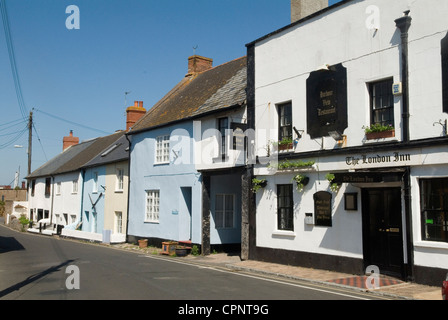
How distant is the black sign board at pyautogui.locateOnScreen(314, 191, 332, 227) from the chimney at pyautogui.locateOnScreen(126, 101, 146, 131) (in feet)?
73.2

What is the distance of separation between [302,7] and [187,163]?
8.50 m

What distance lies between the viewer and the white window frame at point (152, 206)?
22.7 metres

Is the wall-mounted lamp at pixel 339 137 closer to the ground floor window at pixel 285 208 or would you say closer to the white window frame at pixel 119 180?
the ground floor window at pixel 285 208

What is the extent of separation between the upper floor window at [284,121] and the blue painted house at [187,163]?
2.05 m

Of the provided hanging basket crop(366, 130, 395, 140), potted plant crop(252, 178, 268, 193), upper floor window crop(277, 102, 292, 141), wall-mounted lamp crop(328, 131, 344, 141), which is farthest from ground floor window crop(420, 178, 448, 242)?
potted plant crop(252, 178, 268, 193)

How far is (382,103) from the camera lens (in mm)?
12375

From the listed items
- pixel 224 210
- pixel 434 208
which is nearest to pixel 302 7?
pixel 224 210

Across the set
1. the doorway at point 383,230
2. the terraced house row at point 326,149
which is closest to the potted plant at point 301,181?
the terraced house row at point 326,149

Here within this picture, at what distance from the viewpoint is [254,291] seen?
33.0 ft

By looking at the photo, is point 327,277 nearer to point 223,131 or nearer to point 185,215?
point 223,131

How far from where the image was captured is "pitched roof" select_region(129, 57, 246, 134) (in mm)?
19144

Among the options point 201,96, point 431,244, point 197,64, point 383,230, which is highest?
point 197,64
